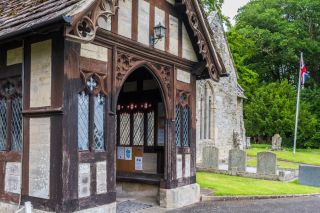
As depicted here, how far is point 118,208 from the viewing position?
364 inches

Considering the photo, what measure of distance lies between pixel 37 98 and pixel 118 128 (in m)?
4.65

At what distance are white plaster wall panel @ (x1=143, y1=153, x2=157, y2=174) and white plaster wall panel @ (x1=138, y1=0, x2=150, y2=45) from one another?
3.32 meters

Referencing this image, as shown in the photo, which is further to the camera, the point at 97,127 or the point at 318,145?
the point at 318,145

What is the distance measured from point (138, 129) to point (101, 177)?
3.61 meters

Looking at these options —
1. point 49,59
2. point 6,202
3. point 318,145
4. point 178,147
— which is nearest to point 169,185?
point 178,147

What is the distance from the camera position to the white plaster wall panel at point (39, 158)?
22.5 ft

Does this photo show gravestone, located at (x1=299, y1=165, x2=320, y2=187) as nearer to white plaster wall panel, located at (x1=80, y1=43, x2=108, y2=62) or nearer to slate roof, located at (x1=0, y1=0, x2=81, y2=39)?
white plaster wall panel, located at (x1=80, y1=43, x2=108, y2=62)

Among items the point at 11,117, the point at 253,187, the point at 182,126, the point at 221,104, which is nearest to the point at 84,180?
the point at 11,117

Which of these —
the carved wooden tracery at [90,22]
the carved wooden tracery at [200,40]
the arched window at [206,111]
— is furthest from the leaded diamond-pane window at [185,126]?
the arched window at [206,111]

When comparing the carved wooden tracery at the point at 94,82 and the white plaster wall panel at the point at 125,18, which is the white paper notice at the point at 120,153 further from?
the white plaster wall panel at the point at 125,18

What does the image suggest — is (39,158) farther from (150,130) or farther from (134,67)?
(150,130)

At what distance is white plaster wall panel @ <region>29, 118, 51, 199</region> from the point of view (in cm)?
684

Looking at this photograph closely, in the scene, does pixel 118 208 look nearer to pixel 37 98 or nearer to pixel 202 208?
pixel 202 208

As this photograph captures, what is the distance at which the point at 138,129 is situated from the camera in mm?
11000
